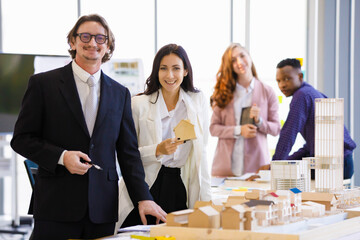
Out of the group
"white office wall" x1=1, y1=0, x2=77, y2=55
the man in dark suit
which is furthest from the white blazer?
"white office wall" x1=1, y1=0, x2=77, y2=55

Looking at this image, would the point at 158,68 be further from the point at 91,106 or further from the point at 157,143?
the point at 91,106

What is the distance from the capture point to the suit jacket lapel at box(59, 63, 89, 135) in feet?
8.85

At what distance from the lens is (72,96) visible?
2.72 meters

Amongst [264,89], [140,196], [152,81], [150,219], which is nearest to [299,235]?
[140,196]

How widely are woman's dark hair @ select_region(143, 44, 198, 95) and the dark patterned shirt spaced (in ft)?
2.96

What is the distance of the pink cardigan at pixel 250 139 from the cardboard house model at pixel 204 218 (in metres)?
3.19

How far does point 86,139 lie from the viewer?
8.91ft

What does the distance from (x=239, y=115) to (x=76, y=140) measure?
290 centimetres

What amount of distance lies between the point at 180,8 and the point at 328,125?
221 inches

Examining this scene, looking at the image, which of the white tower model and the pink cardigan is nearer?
the white tower model

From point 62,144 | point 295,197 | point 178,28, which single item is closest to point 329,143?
point 295,197

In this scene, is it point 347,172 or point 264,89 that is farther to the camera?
point 264,89

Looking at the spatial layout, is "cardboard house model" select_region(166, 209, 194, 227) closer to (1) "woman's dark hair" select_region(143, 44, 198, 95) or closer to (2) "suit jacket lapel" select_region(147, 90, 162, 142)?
(2) "suit jacket lapel" select_region(147, 90, 162, 142)

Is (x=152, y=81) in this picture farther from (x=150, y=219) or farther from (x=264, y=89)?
(x=264, y=89)
